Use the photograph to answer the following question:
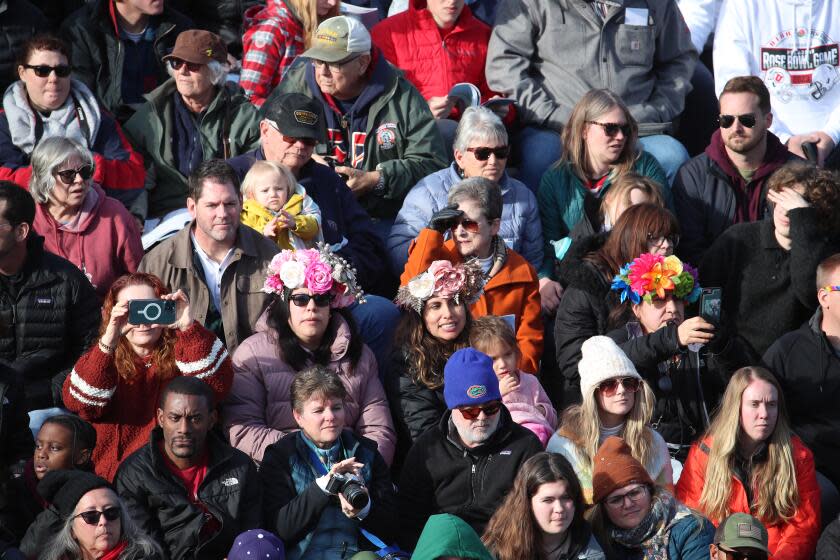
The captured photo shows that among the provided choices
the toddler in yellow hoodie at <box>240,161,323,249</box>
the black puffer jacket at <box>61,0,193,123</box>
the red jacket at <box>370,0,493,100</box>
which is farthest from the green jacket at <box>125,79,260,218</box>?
the red jacket at <box>370,0,493,100</box>

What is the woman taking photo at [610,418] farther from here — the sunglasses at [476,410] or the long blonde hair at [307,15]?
the long blonde hair at [307,15]

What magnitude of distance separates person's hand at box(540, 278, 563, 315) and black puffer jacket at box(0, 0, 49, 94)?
352cm

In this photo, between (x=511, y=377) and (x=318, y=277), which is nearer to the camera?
(x=318, y=277)

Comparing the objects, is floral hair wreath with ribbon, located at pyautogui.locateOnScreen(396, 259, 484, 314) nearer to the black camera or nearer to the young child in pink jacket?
the young child in pink jacket

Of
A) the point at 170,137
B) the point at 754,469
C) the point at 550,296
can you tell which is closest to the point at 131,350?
the point at 170,137

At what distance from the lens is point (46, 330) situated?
753cm

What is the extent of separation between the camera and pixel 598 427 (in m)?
7.29

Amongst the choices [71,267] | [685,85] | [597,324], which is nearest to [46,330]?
[71,267]

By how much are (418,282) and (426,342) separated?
0.30 m

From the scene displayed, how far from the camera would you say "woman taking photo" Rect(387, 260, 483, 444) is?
764 centimetres

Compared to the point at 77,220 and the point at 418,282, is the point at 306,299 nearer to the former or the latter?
the point at 418,282

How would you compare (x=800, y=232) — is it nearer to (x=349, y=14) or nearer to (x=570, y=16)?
(x=570, y=16)

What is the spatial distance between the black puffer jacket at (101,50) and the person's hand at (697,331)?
12.9 ft

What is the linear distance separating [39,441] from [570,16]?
15.7 feet
